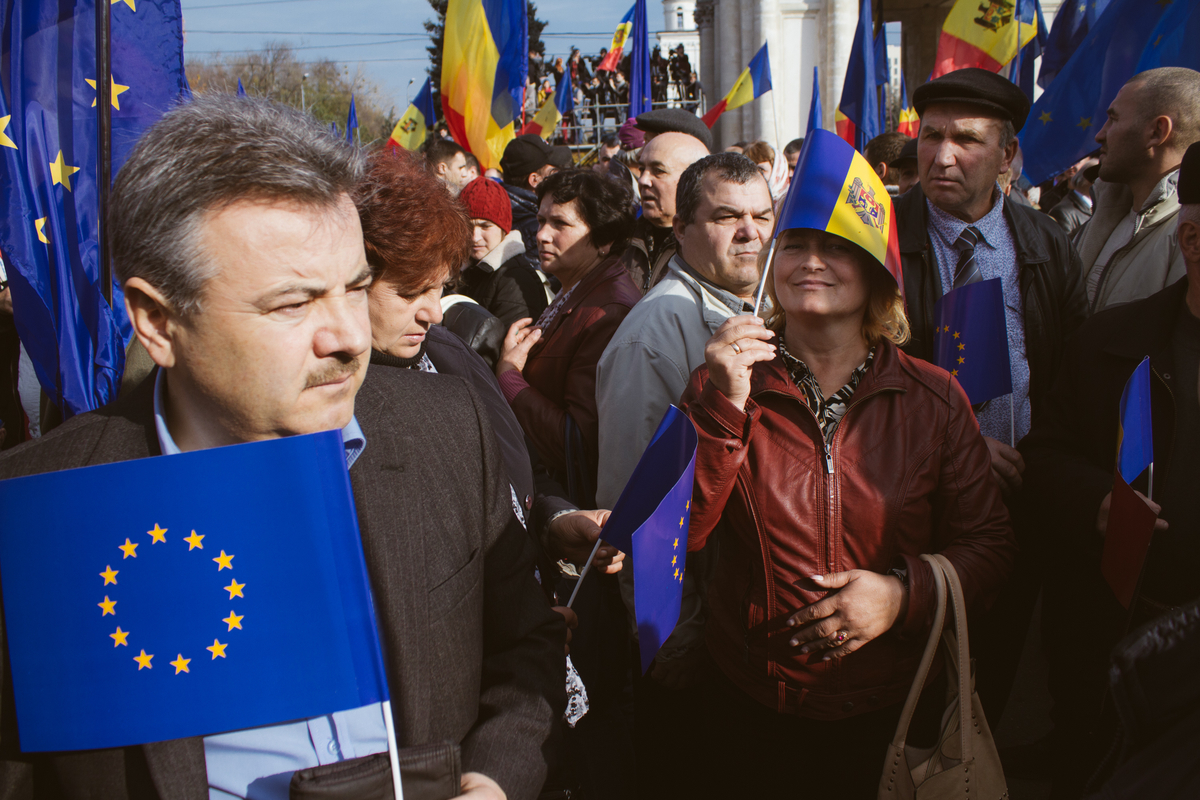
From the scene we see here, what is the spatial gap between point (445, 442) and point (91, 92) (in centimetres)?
184

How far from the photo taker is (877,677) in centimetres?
203

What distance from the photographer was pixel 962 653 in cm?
189

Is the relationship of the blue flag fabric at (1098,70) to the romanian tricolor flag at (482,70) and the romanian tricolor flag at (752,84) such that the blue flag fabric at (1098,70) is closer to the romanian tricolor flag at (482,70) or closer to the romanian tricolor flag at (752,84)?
the romanian tricolor flag at (482,70)

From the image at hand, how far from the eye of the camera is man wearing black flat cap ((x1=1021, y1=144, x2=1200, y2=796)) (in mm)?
2178

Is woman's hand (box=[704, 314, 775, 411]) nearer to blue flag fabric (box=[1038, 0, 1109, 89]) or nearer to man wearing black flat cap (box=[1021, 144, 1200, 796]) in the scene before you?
man wearing black flat cap (box=[1021, 144, 1200, 796])

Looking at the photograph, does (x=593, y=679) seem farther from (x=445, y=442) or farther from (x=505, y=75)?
(x=505, y=75)

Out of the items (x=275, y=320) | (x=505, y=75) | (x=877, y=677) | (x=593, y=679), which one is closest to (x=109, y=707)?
(x=275, y=320)

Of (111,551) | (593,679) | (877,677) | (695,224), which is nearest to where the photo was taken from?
(111,551)

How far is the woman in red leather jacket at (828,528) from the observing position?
194 centimetres

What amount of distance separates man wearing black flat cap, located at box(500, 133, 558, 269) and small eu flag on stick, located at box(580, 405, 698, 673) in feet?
15.0

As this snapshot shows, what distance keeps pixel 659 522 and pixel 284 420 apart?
27.4 inches

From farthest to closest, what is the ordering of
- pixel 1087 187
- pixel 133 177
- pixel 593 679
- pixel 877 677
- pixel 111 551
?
pixel 1087 187 < pixel 593 679 < pixel 877 677 < pixel 133 177 < pixel 111 551

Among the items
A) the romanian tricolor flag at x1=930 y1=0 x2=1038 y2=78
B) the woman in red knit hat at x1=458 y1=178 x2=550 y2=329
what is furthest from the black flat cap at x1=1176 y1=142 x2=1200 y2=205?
the romanian tricolor flag at x1=930 y1=0 x2=1038 y2=78

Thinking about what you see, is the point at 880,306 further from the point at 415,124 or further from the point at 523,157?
the point at 415,124
